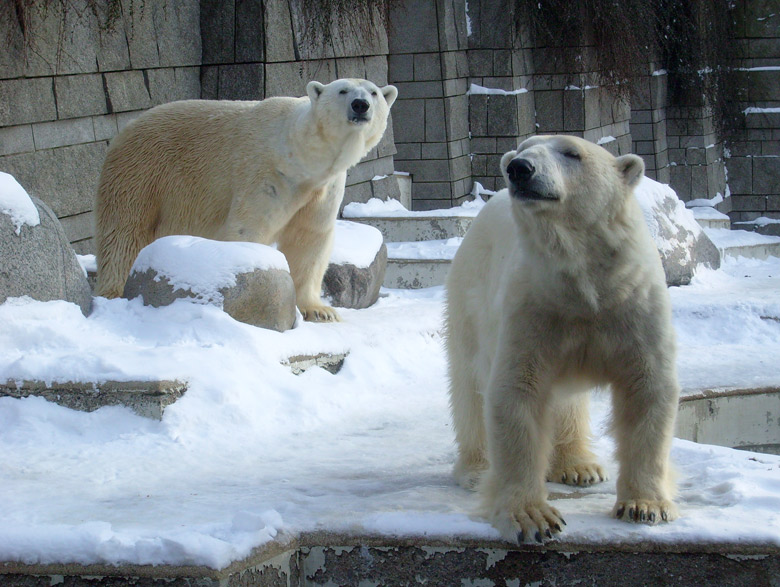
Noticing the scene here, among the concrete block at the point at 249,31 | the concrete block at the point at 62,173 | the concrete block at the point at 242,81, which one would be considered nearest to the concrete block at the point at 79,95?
the concrete block at the point at 62,173

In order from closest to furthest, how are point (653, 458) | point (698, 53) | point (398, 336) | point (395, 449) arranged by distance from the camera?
point (653, 458) < point (395, 449) < point (398, 336) < point (698, 53)

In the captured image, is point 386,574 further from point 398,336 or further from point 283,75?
point 283,75

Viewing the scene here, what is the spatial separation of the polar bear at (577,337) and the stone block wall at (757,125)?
389 inches

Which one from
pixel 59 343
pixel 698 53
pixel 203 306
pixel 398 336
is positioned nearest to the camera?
pixel 59 343

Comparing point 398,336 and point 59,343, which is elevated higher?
point 59,343

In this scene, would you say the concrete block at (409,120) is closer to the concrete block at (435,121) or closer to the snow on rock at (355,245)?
the concrete block at (435,121)

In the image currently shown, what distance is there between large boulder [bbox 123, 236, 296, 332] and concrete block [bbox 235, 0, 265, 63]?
9.58 feet

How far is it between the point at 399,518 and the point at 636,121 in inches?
381

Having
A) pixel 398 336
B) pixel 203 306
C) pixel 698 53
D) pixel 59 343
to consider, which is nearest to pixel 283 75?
pixel 398 336

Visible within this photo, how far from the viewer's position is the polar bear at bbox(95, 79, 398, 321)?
4.96 metres

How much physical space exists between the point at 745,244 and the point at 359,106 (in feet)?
17.2

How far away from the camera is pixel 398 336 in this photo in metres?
4.82

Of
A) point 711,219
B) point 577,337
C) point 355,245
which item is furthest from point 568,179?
point 711,219

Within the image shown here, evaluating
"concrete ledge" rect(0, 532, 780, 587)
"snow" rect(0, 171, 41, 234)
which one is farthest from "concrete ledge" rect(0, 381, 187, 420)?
"concrete ledge" rect(0, 532, 780, 587)
